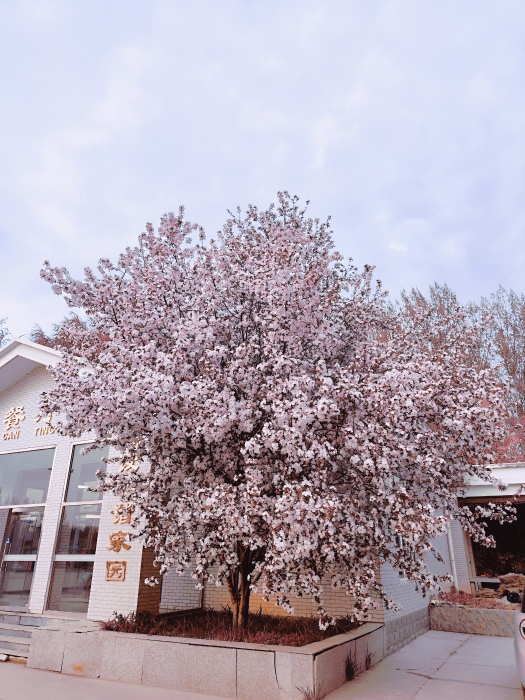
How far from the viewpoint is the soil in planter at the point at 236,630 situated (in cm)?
598

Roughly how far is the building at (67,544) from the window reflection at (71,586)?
0.02m

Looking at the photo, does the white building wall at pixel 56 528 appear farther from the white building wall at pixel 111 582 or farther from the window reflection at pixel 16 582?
the window reflection at pixel 16 582

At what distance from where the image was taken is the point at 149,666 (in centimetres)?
590

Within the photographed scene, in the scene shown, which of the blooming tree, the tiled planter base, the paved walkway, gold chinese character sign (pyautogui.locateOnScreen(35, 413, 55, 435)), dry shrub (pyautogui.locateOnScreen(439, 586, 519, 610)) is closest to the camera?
the blooming tree

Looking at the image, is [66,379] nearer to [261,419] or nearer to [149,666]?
[261,419]

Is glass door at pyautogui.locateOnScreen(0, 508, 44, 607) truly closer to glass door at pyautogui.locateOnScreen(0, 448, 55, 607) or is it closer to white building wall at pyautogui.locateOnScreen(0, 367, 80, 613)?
glass door at pyautogui.locateOnScreen(0, 448, 55, 607)

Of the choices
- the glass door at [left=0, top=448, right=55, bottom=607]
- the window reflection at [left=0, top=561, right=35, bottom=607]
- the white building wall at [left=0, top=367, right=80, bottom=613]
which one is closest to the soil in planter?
the white building wall at [left=0, top=367, right=80, bottom=613]

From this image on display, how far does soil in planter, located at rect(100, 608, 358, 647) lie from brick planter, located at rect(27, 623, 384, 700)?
0.28 metres

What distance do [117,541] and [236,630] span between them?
3054mm

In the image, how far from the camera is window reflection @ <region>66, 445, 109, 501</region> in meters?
9.17

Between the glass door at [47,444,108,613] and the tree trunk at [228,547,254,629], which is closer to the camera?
the tree trunk at [228,547,254,629]

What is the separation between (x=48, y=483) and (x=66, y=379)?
4650 mm

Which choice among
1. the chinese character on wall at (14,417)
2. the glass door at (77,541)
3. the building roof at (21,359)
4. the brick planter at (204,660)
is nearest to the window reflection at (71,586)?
the glass door at (77,541)

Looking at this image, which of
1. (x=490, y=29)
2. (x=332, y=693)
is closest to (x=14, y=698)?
(x=332, y=693)
